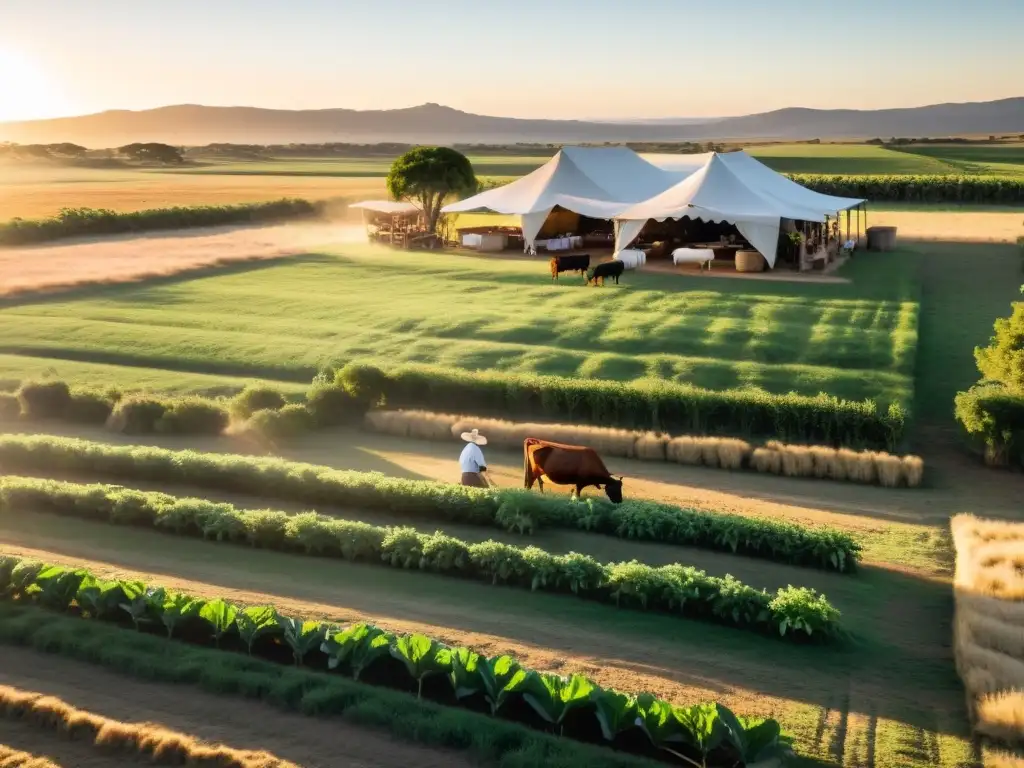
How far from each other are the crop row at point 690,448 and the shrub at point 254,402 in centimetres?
204

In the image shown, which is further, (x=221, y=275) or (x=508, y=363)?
(x=221, y=275)

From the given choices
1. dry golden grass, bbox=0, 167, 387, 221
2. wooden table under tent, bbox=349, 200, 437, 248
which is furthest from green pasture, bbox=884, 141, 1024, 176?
wooden table under tent, bbox=349, 200, 437, 248

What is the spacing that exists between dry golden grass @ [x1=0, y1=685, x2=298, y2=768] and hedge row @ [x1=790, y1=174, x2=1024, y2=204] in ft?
215

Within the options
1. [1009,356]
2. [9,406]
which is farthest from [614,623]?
[9,406]

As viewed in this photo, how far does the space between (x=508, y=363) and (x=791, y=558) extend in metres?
12.8

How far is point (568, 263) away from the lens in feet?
121

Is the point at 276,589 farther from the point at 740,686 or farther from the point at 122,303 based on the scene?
the point at 122,303

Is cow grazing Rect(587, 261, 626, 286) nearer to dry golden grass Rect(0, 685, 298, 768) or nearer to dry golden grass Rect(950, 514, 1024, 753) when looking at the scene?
dry golden grass Rect(950, 514, 1024, 753)

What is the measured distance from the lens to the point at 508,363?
1036 inches

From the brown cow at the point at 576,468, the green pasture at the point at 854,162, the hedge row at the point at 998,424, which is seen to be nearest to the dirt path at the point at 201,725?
the brown cow at the point at 576,468

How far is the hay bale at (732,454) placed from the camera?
19.8 meters

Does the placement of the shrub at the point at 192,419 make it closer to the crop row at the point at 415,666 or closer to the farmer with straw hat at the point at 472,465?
the farmer with straw hat at the point at 472,465

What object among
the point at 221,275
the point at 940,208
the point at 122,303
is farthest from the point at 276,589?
the point at 940,208

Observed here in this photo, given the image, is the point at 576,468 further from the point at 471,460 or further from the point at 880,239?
the point at 880,239
